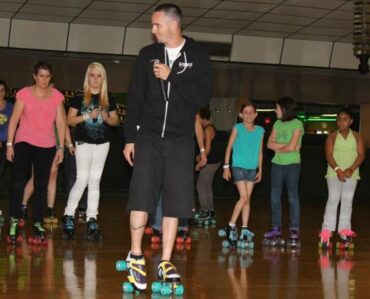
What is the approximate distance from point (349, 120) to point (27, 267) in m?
4.34

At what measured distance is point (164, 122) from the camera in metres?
6.24

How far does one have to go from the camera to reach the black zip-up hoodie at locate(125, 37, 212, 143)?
6203mm

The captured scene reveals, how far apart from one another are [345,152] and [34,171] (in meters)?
3.35

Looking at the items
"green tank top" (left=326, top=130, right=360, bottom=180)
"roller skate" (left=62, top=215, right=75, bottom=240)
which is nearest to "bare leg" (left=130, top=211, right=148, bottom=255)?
"roller skate" (left=62, top=215, right=75, bottom=240)

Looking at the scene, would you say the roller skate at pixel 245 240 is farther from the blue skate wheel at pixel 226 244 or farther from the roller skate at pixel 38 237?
the roller skate at pixel 38 237

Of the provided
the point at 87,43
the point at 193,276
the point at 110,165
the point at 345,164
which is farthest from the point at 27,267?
the point at 110,165

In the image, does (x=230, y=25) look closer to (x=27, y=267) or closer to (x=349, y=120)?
(x=349, y=120)

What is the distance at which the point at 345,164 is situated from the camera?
399 inches

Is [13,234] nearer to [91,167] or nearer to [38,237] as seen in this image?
[38,237]

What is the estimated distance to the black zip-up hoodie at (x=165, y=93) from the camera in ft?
20.4

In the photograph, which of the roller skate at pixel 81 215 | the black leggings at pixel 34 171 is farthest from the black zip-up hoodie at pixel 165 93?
the roller skate at pixel 81 215

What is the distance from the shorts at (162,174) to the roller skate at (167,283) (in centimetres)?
36

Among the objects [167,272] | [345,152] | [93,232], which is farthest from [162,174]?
[345,152]

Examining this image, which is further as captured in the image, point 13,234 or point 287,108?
point 287,108
